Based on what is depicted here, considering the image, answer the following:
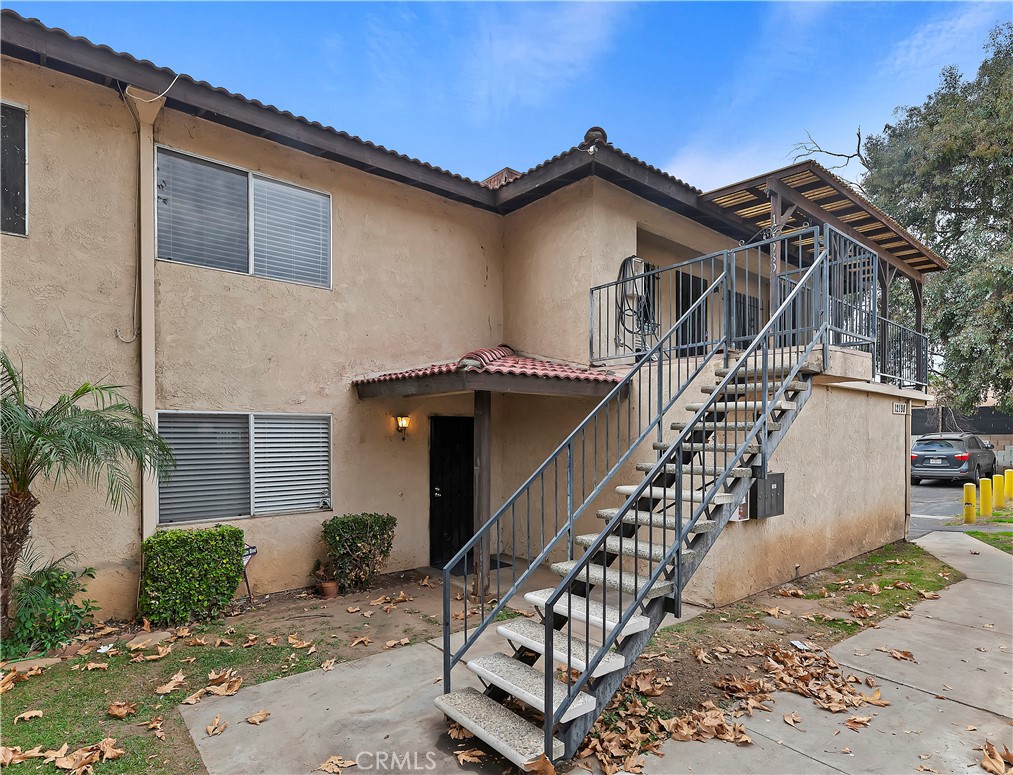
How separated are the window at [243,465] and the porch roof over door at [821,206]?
21.5 ft

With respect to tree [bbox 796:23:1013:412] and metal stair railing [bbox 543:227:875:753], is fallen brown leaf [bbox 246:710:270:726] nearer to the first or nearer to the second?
metal stair railing [bbox 543:227:875:753]

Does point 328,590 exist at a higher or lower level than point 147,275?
lower

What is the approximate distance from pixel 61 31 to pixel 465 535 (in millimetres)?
7268

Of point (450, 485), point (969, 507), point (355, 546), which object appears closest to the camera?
point (355, 546)

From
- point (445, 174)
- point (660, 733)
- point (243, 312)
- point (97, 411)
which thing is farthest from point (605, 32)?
point (660, 733)

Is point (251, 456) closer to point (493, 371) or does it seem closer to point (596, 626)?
point (493, 371)

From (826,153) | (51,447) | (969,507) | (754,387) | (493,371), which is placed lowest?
(969,507)

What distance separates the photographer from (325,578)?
664 cm

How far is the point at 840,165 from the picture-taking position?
1955 centimetres

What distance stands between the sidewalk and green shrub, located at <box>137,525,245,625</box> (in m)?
4.53

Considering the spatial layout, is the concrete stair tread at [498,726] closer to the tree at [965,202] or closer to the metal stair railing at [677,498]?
the metal stair railing at [677,498]

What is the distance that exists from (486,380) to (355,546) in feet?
8.75

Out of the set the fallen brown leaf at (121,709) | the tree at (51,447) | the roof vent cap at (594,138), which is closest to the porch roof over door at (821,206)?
the roof vent cap at (594,138)

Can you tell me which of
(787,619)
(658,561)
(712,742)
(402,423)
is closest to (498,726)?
(712,742)
